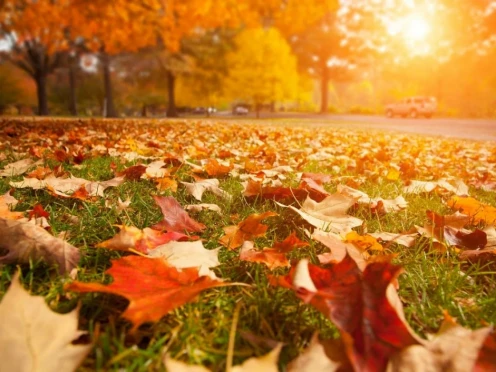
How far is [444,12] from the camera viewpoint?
2964 centimetres

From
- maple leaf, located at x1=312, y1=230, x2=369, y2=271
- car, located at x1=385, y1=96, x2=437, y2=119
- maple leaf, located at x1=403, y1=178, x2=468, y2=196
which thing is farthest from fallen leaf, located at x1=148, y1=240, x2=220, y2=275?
car, located at x1=385, y1=96, x2=437, y2=119

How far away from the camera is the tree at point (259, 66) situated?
81.8 feet

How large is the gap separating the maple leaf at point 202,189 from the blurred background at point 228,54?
21.3 ft

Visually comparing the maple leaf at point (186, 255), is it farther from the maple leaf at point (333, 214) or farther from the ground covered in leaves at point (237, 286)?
the maple leaf at point (333, 214)

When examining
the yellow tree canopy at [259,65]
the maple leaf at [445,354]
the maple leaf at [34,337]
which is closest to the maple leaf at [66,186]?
the maple leaf at [34,337]

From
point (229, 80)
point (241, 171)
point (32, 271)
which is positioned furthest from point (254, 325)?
point (229, 80)

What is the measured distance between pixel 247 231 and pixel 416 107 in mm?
26195

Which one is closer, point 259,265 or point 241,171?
point 259,265

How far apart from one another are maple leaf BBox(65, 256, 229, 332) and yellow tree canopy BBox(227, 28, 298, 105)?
2504 centimetres

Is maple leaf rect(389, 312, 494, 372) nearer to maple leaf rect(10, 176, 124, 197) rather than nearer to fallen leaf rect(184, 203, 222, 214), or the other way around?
fallen leaf rect(184, 203, 222, 214)

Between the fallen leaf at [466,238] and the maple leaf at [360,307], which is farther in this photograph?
the fallen leaf at [466,238]

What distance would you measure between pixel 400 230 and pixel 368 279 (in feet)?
2.42

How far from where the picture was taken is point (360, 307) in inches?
25.6

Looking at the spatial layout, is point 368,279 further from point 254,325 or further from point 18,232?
point 18,232
